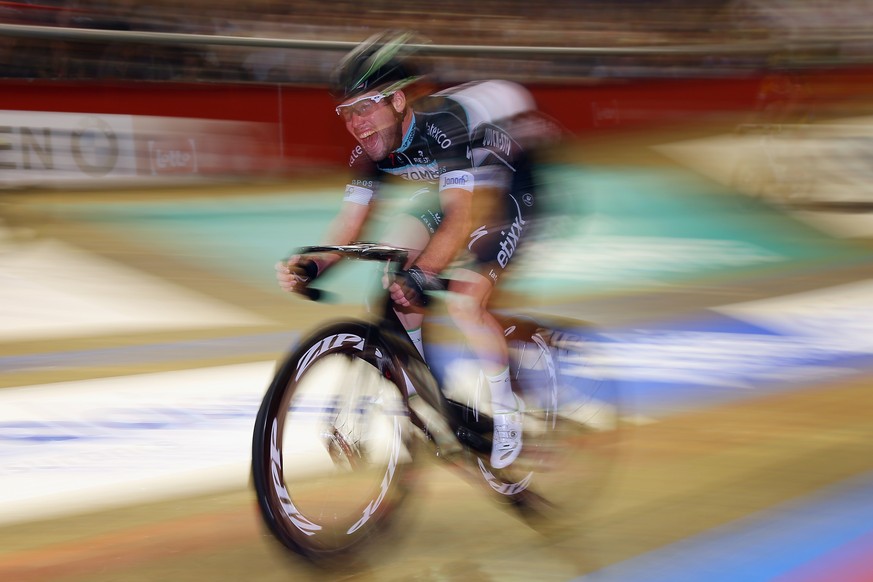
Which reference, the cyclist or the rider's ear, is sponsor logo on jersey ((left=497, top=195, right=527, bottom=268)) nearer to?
the cyclist

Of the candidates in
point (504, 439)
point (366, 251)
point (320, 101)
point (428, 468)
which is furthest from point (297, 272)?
point (320, 101)

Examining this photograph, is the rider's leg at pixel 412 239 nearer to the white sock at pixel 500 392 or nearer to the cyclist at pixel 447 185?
the cyclist at pixel 447 185

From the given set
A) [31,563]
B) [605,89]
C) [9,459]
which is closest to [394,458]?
[31,563]

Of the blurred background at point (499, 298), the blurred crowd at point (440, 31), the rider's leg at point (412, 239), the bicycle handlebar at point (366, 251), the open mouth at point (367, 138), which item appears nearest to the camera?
the bicycle handlebar at point (366, 251)

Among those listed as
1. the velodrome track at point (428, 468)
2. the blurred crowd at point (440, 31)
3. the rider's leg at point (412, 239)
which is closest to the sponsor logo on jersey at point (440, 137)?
the rider's leg at point (412, 239)

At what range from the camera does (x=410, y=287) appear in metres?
3.02

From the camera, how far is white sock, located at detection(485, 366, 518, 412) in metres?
3.46

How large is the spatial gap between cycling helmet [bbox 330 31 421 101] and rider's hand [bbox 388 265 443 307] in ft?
1.78

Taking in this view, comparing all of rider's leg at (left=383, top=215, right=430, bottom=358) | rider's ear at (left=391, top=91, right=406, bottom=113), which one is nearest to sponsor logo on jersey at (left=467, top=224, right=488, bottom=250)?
rider's leg at (left=383, top=215, right=430, bottom=358)

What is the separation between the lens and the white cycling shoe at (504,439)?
11.4 feet

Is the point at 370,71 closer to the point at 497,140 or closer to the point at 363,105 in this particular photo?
the point at 363,105

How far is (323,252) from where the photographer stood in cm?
299

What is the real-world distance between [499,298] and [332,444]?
77 cm

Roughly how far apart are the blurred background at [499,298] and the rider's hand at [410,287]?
0.64 meters
